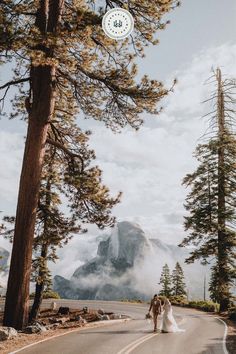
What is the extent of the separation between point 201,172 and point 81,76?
59.3 ft

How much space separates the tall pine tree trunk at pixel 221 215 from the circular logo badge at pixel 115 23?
1950cm

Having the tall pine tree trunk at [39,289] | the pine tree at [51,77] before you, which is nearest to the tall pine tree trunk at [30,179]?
the pine tree at [51,77]

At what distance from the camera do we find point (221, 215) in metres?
29.7

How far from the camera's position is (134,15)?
14.7 meters

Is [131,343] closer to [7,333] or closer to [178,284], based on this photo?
[7,333]

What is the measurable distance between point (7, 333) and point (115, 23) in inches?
407

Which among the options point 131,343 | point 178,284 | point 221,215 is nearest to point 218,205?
point 221,215

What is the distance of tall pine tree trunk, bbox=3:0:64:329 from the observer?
1294 cm

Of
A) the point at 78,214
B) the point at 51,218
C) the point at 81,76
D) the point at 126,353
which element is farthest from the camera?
the point at 51,218

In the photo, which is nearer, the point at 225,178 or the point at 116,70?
the point at 116,70

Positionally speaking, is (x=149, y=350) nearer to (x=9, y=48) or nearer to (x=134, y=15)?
(x=9, y=48)

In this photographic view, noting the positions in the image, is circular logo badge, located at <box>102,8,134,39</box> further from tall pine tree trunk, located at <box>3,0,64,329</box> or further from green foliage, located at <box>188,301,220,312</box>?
green foliage, located at <box>188,301,220,312</box>

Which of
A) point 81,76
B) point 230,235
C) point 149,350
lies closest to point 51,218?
point 81,76

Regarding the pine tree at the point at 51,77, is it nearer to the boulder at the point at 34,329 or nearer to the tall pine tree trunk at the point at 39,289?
the boulder at the point at 34,329
